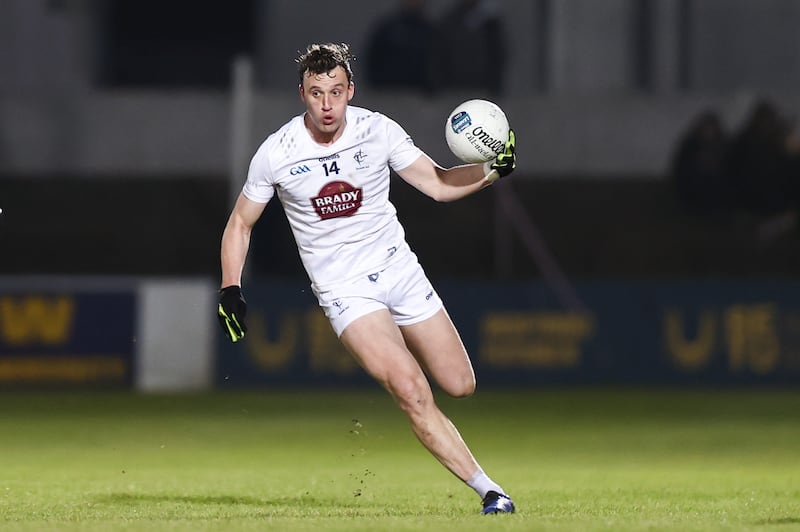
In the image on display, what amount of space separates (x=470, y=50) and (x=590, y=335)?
4.15m

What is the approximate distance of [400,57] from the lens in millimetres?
21172

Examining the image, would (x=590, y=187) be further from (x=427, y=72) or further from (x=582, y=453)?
(x=582, y=453)

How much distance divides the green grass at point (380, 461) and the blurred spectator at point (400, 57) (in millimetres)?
4375

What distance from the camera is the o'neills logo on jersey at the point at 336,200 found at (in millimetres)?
8953

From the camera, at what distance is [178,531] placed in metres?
7.77

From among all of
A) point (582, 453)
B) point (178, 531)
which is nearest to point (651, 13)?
point (582, 453)

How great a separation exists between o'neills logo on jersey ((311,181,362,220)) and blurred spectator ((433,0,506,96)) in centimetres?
1216

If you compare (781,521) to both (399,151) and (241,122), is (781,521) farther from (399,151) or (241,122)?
(241,122)

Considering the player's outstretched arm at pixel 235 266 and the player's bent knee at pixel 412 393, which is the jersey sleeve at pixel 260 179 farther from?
the player's bent knee at pixel 412 393

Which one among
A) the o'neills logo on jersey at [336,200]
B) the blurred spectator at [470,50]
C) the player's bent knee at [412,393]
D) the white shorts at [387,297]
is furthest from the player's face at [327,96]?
the blurred spectator at [470,50]

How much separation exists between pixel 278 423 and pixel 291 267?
369cm

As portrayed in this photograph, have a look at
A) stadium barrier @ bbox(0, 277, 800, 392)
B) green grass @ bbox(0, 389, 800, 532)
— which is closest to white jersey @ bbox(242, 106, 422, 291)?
green grass @ bbox(0, 389, 800, 532)

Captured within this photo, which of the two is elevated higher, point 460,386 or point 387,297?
point 387,297

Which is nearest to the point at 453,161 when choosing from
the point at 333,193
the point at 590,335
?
the point at 590,335
